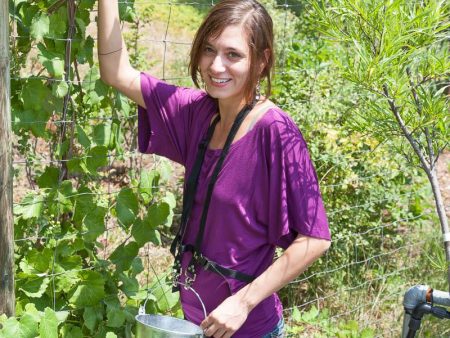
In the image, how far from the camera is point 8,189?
92.7 inches

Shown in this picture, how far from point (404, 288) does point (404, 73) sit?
1.94 m

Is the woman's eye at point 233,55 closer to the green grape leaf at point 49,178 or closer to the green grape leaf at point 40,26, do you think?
the green grape leaf at point 40,26

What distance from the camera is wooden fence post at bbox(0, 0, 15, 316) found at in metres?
2.25

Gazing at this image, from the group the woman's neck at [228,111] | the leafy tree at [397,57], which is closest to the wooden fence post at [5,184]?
the woman's neck at [228,111]

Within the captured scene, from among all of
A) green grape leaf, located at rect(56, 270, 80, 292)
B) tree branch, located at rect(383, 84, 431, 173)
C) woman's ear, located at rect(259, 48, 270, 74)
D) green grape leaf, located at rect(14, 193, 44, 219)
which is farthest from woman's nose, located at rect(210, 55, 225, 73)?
green grape leaf, located at rect(56, 270, 80, 292)

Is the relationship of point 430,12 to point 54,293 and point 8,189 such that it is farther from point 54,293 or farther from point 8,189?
point 54,293

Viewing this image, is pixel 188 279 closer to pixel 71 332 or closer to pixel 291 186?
pixel 291 186

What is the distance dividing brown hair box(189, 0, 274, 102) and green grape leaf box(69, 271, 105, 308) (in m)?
0.85

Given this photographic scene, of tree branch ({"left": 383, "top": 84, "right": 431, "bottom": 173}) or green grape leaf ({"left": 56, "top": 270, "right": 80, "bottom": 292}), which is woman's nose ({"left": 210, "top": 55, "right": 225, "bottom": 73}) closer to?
tree branch ({"left": 383, "top": 84, "right": 431, "bottom": 173})

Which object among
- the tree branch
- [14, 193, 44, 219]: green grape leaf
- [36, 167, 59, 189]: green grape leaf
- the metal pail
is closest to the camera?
the metal pail

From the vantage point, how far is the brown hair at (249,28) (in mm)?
2182

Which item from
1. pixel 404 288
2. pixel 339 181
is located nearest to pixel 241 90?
pixel 339 181

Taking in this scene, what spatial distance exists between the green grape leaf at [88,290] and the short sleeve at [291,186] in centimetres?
75

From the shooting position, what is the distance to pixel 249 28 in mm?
2186
